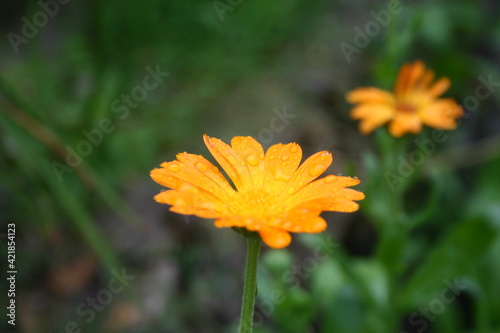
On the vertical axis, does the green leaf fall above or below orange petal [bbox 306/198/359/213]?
above

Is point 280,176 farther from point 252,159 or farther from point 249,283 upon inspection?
point 249,283

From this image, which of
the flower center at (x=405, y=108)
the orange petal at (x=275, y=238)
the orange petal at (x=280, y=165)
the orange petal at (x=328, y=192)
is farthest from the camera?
the flower center at (x=405, y=108)

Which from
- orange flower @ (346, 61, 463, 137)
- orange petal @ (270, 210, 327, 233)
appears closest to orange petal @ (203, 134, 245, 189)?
orange petal @ (270, 210, 327, 233)

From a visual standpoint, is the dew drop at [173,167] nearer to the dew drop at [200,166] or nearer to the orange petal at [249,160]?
the dew drop at [200,166]

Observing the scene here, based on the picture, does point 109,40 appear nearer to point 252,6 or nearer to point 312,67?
point 252,6

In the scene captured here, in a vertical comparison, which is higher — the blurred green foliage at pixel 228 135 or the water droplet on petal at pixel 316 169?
the blurred green foliage at pixel 228 135

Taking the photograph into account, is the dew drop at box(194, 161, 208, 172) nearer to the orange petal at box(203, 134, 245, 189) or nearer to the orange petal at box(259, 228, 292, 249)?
the orange petal at box(203, 134, 245, 189)

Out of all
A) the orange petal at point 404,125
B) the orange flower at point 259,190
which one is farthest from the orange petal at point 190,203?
the orange petal at point 404,125
